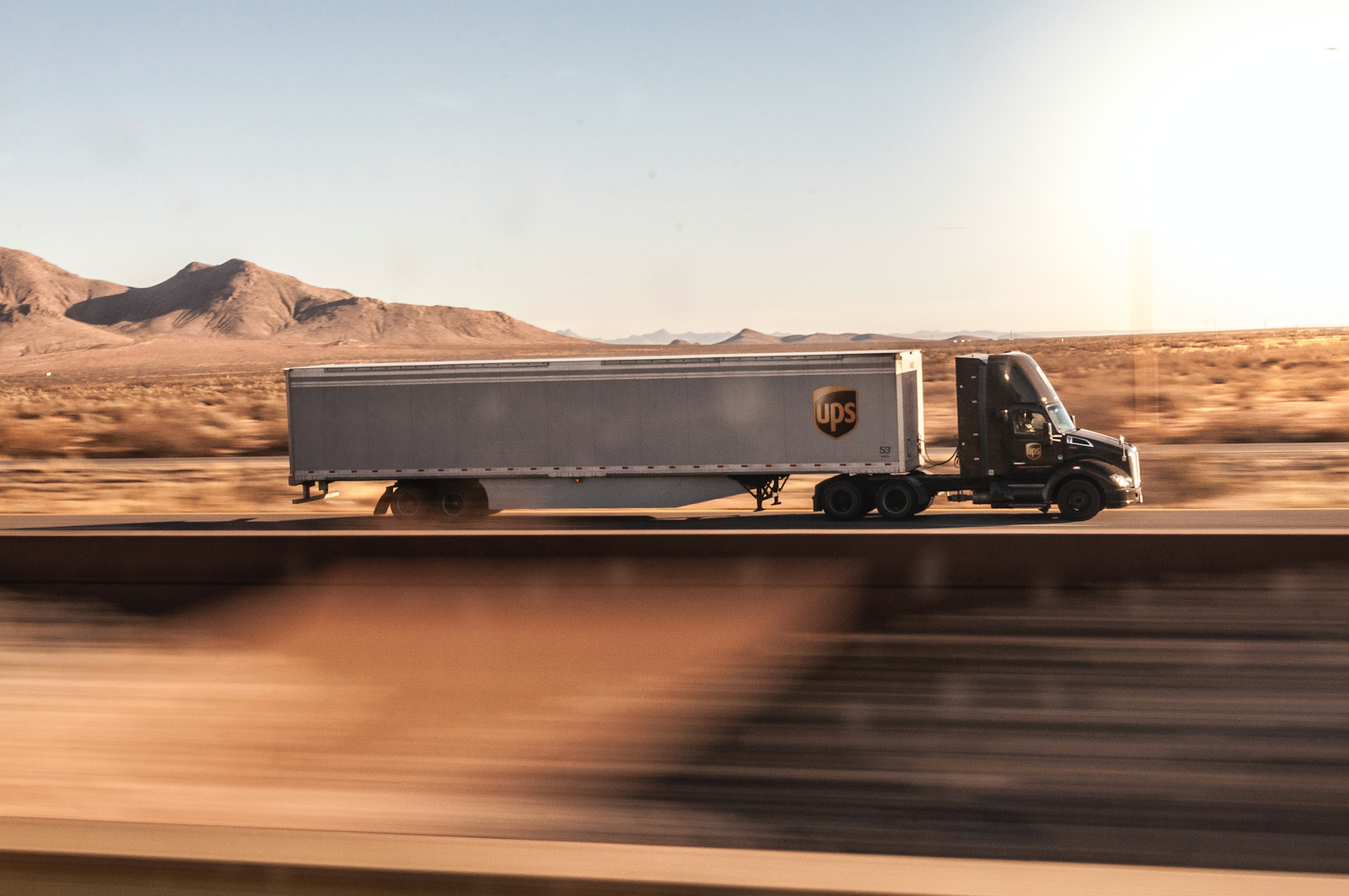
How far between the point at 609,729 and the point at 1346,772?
296 cm

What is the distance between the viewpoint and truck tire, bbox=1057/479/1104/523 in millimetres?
18531

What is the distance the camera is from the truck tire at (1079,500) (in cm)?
1853

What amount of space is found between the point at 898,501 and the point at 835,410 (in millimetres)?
1855

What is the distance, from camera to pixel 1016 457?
19.1 metres

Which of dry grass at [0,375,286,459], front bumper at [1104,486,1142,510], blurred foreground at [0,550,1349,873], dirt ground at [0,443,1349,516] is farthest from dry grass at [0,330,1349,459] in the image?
→ blurred foreground at [0,550,1349,873]

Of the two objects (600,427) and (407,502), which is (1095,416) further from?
(407,502)

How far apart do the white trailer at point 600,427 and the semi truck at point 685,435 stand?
3 centimetres

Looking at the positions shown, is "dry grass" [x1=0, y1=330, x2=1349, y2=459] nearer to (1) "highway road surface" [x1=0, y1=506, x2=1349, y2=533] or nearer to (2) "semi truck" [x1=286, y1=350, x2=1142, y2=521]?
(1) "highway road surface" [x1=0, y1=506, x2=1349, y2=533]

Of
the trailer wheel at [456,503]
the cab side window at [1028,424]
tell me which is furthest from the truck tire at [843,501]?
Answer: the trailer wheel at [456,503]

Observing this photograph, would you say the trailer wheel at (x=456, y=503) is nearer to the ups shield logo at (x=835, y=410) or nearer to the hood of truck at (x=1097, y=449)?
the ups shield logo at (x=835, y=410)

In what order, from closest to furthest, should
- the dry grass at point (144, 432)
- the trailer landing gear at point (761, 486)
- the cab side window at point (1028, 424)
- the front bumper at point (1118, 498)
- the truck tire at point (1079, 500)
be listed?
the front bumper at point (1118, 498), the truck tire at point (1079, 500), the cab side window at point (1028, 424), the trailer landing gear at point (761, 486), the dry grass at point (144, 432)

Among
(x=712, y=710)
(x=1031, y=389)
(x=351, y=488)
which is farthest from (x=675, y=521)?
(x=712, y=710)

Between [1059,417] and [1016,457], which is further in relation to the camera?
[1059,417]

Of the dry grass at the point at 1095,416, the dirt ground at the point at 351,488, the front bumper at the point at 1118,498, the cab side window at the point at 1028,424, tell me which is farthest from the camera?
the dry grass at the point at 1095,416
